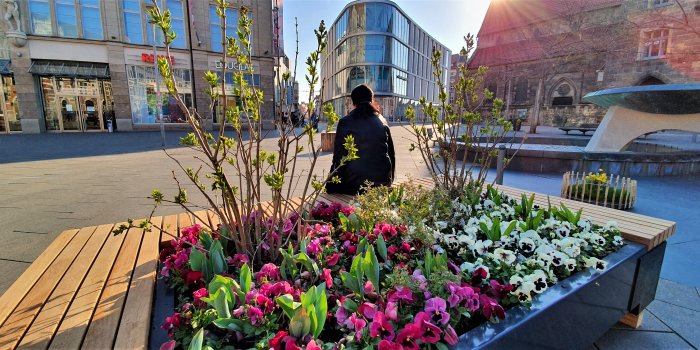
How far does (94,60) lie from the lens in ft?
66.7

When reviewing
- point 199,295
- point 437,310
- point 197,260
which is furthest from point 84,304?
point 437,310

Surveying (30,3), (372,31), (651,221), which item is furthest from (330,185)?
(372,31)

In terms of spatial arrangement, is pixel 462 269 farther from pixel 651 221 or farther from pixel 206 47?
pixel 206 47

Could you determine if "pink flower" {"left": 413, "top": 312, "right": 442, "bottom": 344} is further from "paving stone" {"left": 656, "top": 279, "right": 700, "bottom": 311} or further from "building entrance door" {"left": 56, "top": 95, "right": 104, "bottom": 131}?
"building entrance door" {"left": 56, "top": 95, "right": 104, "bottom": 131}

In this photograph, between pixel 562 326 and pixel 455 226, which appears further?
pixel 455 226

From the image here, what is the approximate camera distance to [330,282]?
172cm

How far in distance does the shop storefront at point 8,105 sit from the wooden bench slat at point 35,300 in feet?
80.5

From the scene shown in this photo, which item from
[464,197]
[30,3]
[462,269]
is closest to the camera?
[462,269]

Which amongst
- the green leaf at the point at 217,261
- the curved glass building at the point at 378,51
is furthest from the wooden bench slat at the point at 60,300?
the curved glass building at the point at 378,51

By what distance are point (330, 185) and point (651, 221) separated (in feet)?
9.43

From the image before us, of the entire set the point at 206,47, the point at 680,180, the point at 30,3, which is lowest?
the point at 680,180

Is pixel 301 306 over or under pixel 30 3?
under

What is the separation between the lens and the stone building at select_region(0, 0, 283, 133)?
1908 cm

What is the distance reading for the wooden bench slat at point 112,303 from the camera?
1.38 metres
